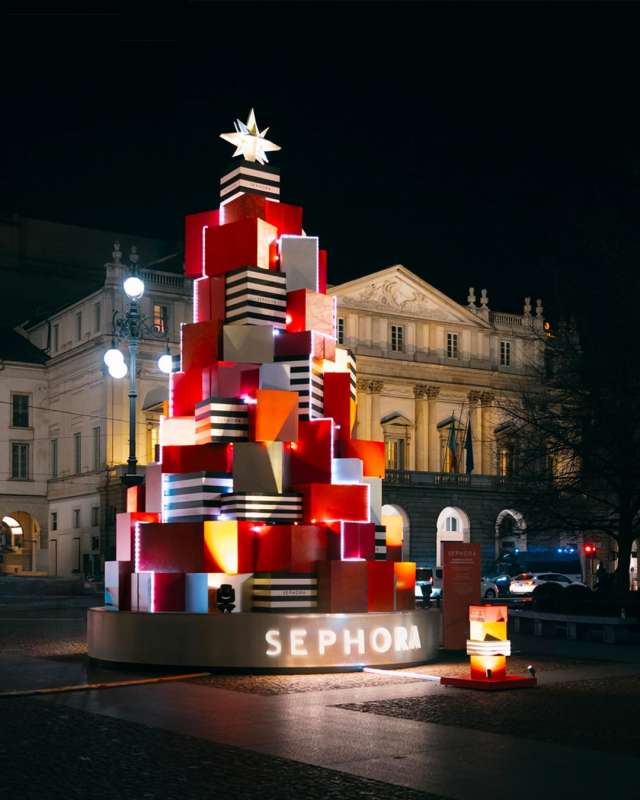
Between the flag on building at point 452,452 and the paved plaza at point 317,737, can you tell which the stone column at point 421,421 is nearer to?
the flag on building at point 452,452

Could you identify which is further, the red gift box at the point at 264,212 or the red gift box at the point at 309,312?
the red gift box at the point at 264,212

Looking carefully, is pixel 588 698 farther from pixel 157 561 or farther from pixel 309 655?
pixel 157 561

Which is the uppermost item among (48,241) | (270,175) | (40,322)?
(48,241)

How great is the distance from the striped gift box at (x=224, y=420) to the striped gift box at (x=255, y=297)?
143 cm

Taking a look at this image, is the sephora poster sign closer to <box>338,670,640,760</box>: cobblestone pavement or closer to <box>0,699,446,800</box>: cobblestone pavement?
<box>338,670,640,760</box>: cobblestone pavement

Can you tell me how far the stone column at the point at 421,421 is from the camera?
2921 inches

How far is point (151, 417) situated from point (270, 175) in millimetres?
45167

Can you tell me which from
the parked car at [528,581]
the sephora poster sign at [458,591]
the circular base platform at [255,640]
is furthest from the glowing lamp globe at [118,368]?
the parked car at [528,581]

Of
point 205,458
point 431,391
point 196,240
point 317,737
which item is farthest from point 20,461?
point 317,737

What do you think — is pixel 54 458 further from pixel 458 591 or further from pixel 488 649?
pixel 488 649

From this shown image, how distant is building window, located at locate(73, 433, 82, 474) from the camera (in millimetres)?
65812

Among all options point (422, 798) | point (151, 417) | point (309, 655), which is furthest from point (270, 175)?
point (151, 417)

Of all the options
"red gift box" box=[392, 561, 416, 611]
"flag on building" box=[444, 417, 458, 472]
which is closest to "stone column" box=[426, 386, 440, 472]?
"flag on building" box=[444, 417, 458, 472]

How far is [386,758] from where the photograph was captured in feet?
32.6
